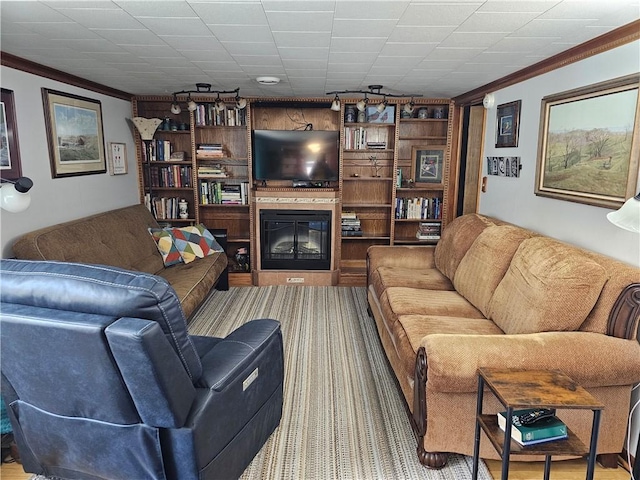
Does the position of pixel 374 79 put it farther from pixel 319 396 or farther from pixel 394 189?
pixel 319 396

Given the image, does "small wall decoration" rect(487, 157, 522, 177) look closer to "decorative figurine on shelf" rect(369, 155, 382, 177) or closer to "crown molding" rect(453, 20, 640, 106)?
"crown molding" rect(453, 20, 640, 106)

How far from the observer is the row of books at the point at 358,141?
504cm

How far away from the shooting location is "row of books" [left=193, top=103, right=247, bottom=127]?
4.87 meters

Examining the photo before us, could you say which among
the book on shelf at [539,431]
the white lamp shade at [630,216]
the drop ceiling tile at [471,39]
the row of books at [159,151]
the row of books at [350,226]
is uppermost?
the drop ceiling tile at [471,39]

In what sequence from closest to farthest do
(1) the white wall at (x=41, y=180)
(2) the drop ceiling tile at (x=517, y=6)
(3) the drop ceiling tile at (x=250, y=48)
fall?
(2) the drop ceiling tile at (x=517, y=6)
(3) the drop ceiling tile at (x=250, y=48)
(1) the white wall at (x=41, y=180)

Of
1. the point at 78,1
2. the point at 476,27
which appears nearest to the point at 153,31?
the point at 78,1

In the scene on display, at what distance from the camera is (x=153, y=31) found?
2291 millimetres

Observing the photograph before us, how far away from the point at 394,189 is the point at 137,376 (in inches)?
158

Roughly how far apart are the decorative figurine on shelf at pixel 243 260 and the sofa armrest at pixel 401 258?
172 cm

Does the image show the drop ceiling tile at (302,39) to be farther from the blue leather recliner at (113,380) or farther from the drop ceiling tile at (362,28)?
the blue leather recliner at (113,380)

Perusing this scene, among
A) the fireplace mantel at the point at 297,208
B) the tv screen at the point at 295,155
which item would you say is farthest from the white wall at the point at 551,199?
the tv screen at the point at 295,155

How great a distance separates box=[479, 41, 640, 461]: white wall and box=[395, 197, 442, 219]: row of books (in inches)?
37.3

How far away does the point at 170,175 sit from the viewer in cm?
502

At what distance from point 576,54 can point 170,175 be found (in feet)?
13.6
